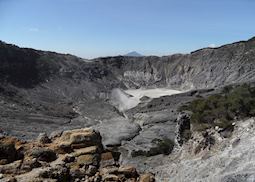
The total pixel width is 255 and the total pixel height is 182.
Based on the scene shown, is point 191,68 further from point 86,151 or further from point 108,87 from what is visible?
point 86,151

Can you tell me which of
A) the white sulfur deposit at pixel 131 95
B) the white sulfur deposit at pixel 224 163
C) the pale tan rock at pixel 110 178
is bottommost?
the white sulfur deposit at pixel 131 95

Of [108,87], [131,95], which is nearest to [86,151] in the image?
[131,95]

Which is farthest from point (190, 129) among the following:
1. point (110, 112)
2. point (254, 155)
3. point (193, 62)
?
point (193, 62)

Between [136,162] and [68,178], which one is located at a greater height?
[68,178]

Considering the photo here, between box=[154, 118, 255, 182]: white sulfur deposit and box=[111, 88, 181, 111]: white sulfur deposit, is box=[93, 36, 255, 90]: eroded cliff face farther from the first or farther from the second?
box=[154, 118, 255, 182]: white sulfur deposit

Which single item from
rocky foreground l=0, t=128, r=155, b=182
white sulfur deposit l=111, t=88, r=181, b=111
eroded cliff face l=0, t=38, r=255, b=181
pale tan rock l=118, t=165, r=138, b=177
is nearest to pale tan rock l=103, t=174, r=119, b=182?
rocky foreground l=0, t=128, r=155, b=182

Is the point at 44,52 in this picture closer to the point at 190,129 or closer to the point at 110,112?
the point at 110,112

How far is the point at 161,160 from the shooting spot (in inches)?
1836

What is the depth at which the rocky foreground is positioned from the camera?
18203mm

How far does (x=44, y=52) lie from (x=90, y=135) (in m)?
141

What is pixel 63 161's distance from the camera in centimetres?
1994

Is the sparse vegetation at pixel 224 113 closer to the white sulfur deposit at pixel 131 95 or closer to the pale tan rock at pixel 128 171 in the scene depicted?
the pale tan rock at pixel 128 171

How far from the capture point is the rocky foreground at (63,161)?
18203 mm

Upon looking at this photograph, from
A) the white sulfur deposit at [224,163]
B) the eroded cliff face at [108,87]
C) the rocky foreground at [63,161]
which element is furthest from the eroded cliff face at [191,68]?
the rocky foreground at [63,161]
